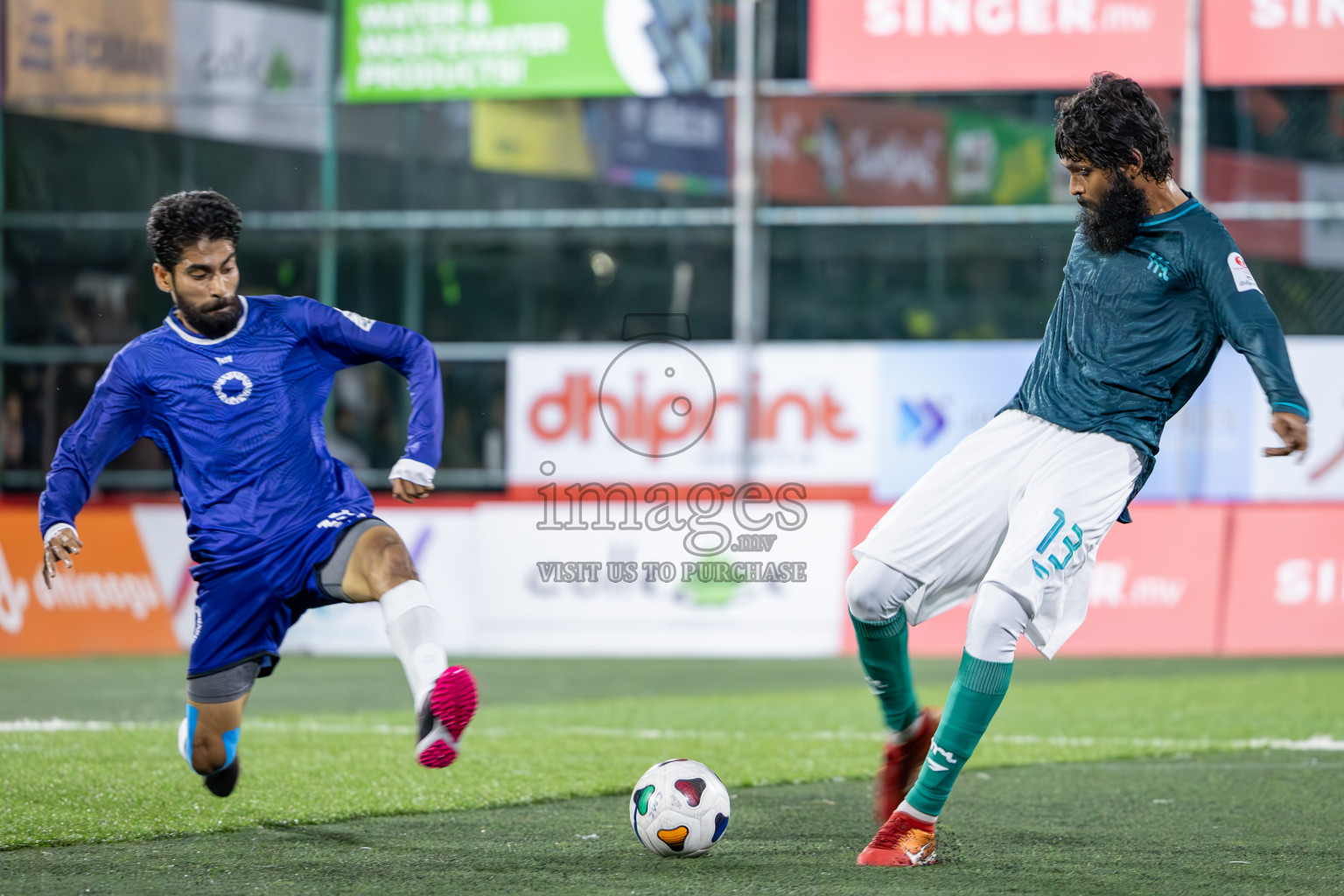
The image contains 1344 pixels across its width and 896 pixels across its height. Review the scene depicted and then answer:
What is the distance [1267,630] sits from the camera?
1157cm

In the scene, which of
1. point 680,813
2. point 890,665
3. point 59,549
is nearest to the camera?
point 680,813

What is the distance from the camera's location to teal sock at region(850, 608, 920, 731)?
4.95 m

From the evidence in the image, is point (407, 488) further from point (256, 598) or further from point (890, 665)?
point (890, 665)

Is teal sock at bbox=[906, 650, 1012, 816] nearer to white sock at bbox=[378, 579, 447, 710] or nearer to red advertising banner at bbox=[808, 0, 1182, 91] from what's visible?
white sock at bbox=[378, 579, 447, 710]

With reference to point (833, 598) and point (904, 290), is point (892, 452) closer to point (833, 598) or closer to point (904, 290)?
point (833, 598)

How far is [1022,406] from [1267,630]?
7.50 meters

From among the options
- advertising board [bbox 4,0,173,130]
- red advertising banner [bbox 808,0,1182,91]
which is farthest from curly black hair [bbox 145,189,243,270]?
advertising board [bbox 4,0,173,130]

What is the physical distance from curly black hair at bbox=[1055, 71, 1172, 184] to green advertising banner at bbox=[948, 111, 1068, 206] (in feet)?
43.0

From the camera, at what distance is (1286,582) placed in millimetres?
11578

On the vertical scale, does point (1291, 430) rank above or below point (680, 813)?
above

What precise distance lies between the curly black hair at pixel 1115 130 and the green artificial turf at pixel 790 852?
1.90 metres

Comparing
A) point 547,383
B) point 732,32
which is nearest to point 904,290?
point 732,32

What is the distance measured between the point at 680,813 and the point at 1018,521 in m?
1.24

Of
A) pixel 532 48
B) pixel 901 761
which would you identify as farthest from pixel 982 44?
pixel 901 761
